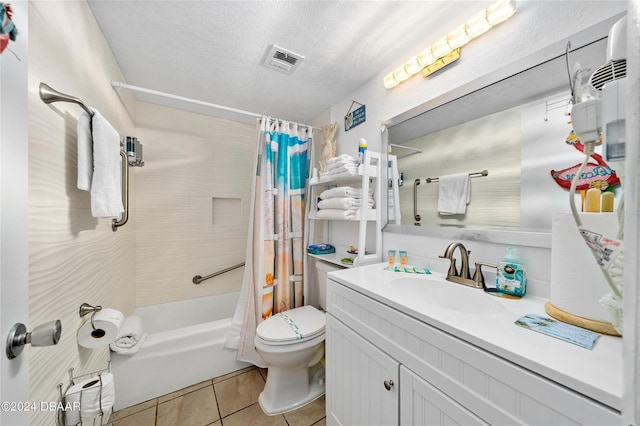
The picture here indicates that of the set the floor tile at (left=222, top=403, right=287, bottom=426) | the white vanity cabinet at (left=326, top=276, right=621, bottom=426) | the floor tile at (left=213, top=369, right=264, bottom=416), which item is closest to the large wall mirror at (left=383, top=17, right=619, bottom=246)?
the white vanity cabinet at (left=326, top=276, right=621, bottom=426)

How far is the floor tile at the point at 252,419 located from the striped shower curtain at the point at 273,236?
0.34 m

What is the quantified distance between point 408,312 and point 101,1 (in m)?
1.87

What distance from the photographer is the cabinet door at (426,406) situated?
0.60 m

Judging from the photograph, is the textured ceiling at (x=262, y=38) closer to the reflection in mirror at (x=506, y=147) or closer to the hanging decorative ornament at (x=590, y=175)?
the reflection in mirror at (x=506, y=147)

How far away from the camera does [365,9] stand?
1.06 meters

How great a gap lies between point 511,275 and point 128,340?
2063 millimetres

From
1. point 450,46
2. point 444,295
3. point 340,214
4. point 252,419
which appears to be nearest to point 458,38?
point 450,46

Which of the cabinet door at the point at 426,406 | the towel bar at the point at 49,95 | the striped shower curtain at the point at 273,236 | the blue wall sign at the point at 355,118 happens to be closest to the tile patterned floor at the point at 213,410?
the striped shower curtain at the point at 273,236

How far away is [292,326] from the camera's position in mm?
Answer: 1418

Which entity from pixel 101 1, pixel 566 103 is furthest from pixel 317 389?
pixel 101 1

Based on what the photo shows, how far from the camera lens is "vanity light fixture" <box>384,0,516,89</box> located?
36.2 inches

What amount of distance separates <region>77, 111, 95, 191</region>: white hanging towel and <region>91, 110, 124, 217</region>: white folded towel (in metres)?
0.02

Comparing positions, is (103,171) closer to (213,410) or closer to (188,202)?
(188,202)

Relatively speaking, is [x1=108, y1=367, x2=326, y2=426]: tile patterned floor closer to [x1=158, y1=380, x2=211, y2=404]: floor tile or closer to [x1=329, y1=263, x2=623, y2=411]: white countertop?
[x1=158, y1=380, x2=211, y2=404]: floor tile
